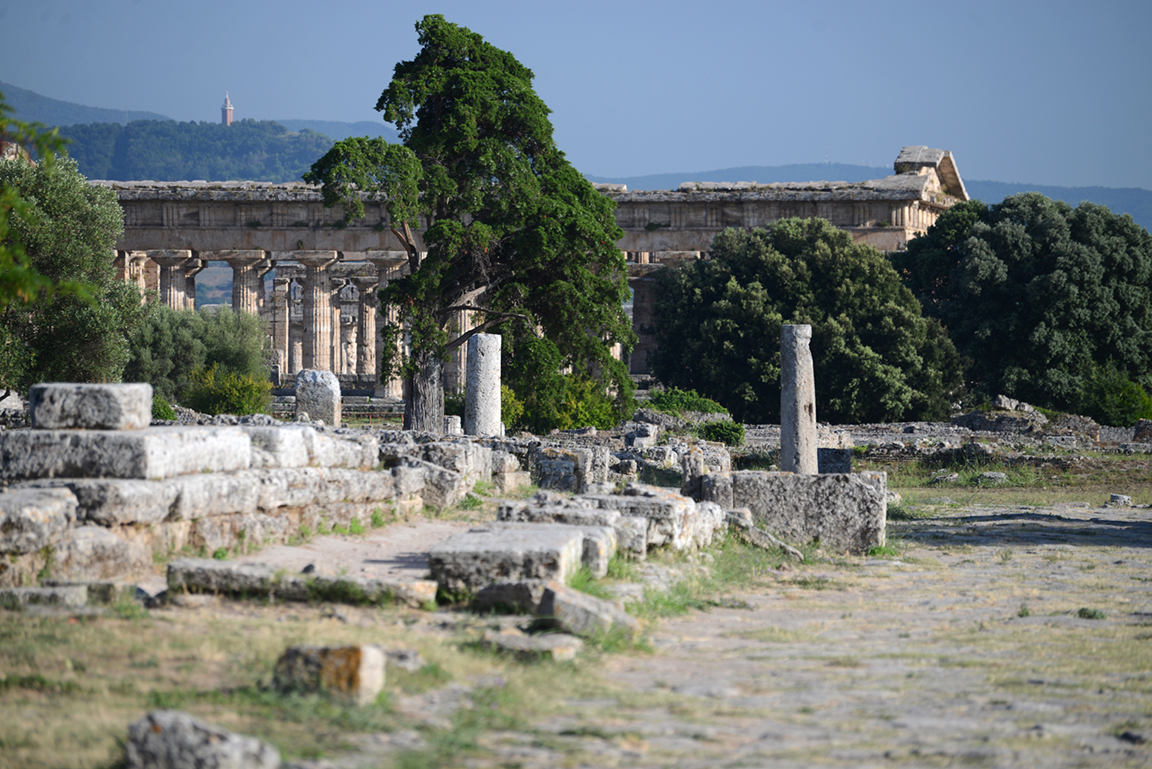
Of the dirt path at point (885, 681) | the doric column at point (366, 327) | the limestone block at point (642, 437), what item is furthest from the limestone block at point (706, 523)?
the doric column at point (366, 327)

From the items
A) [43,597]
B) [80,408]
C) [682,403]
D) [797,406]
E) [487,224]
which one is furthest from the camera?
[682,403]

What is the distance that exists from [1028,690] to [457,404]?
2134 cm

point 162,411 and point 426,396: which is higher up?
point 426,396

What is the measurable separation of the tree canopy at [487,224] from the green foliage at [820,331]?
26.5 feet

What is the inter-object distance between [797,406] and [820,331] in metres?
13.8

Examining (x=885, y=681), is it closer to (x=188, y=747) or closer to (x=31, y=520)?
(x=188, y=747)

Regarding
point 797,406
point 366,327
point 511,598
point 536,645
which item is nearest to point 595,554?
point 511,598

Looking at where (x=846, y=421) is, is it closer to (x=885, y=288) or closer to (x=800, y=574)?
(x=885, y=288)

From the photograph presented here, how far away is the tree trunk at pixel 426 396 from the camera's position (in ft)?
74.0

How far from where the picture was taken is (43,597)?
19.4ft

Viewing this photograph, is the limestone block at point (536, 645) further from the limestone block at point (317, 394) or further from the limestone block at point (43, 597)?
the limestone block at point (317, 394)

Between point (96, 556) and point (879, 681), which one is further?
point (96, 556)

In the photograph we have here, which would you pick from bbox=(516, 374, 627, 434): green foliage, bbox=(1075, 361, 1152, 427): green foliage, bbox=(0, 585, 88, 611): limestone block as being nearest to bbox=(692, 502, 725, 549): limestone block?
bbox=(0, 585, 88, 611): limestone block

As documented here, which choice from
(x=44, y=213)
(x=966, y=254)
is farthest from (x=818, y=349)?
(x=44, y=213)
